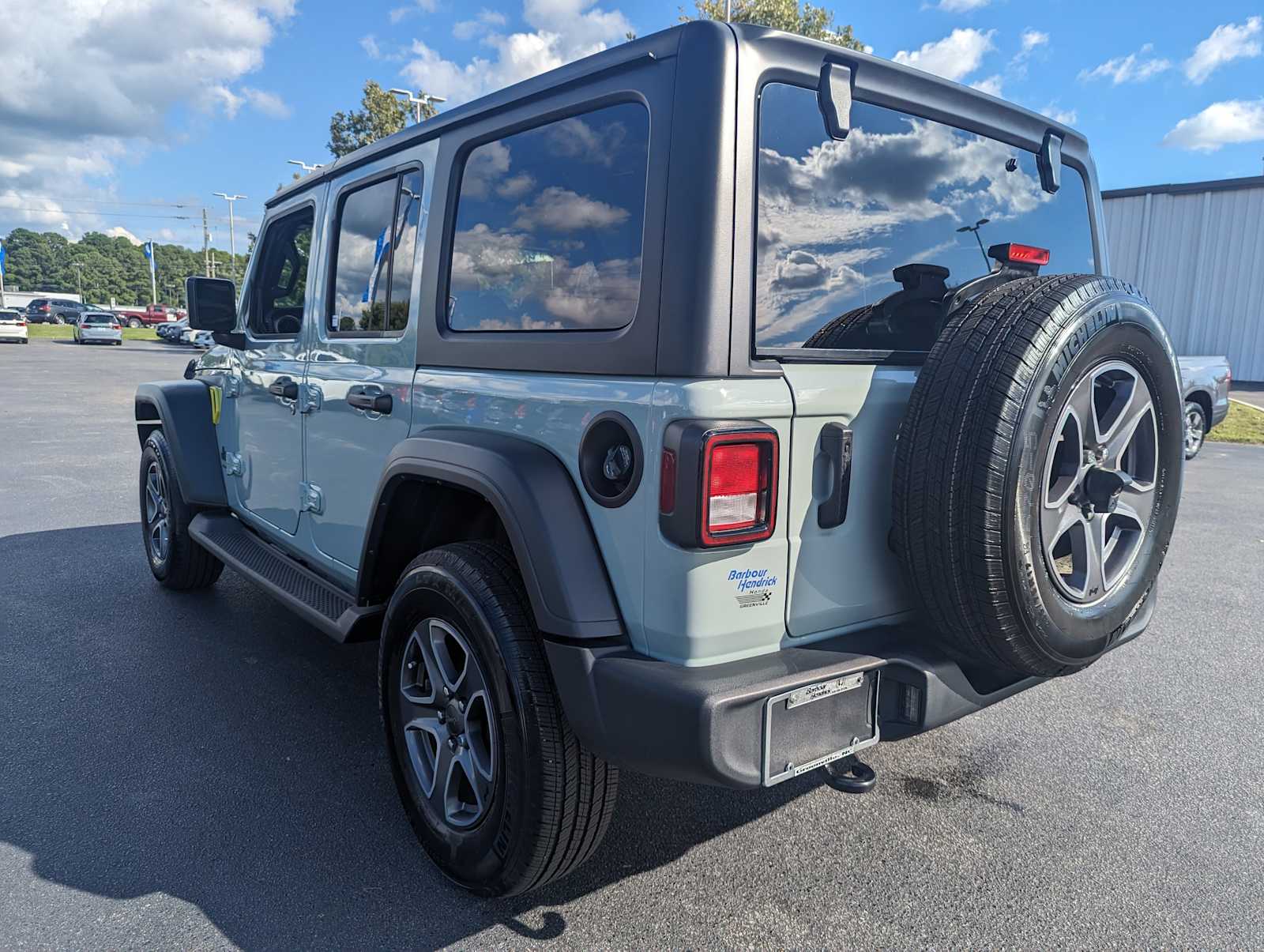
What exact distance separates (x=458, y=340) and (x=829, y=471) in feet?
3.87

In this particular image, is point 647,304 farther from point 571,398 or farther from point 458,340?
point 458,340

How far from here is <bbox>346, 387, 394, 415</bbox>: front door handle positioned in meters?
2.87

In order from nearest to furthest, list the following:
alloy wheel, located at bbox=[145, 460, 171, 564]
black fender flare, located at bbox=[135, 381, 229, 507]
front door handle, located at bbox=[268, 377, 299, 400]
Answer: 1. front door handle, located at bbox=[268, 377, 299, 400]
2. black fender flare, located at bbox=[135, 381, 229, 507]
3. alloy wheel, located at bbox=[145, 460, 171, 564]

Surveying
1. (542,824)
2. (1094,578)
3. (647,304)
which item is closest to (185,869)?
(542,824)

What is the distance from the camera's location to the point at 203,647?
422 centimetres

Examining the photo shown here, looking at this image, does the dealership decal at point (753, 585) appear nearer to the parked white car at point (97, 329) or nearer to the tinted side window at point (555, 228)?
the tinted side window at point (555, 228)

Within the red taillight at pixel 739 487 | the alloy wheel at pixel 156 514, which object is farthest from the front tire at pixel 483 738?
the alloy wheel at pixel 156 514

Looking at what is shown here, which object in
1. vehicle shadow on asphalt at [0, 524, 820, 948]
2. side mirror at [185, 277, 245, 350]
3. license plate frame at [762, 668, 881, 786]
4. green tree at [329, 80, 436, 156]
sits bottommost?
vehicle shadow on asphalt at [0, 524, 820, 948]

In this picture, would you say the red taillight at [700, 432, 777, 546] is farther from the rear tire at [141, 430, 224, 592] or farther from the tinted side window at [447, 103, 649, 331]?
the rear tire at [141, 430, 224, 592]

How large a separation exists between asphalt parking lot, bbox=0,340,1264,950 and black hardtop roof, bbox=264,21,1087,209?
2158 millimetres

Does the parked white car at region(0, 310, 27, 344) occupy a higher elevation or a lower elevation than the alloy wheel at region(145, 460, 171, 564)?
higher

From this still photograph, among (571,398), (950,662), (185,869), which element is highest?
(571,398)

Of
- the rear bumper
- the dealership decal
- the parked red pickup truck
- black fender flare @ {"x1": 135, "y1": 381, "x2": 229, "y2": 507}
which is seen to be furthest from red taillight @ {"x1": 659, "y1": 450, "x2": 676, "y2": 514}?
the parked red pickup truck

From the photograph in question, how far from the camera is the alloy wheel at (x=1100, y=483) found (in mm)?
2213
